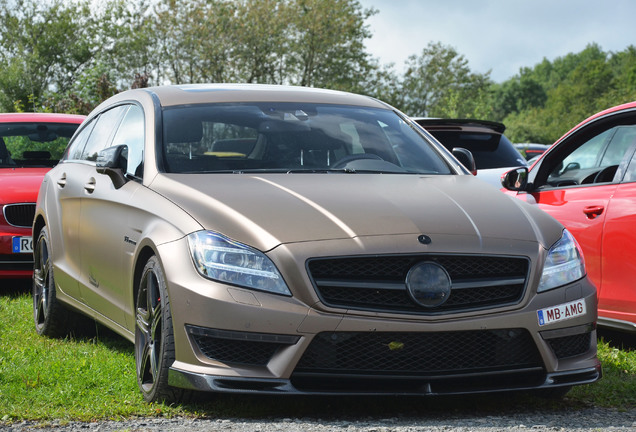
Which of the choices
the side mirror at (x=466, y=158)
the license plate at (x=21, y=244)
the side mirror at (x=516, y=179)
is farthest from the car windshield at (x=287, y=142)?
the license plate at (x=21, y=244)

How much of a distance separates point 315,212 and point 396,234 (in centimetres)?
40

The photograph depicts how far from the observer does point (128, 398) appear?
16.3 ft

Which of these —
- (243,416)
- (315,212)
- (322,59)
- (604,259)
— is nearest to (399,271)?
(315,212)

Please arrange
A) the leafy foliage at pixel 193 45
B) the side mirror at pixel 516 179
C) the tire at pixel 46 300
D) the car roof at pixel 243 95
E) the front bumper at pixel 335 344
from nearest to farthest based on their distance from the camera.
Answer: the front bumper at pixel 335 344 < the car roof at pixel 243 95 < the tire at pixel 46 300 < the side mirror at pixel 516 179 < the leafy foliage at pixel 193 45

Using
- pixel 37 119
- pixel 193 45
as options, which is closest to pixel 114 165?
pixel 37 119

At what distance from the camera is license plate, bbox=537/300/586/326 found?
4523 millimetres

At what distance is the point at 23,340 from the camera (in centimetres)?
705

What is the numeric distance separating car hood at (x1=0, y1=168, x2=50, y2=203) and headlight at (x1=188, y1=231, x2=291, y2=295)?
542 cm

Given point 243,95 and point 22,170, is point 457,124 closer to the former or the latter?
point 22,170

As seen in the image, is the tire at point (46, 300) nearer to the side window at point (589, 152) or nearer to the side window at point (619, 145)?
the side window at point (589, 152)

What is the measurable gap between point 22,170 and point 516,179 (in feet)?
17.5

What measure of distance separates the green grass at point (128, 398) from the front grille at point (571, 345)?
0.33 metres

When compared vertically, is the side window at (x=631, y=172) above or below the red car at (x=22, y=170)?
above

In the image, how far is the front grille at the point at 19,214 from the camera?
365 inches
